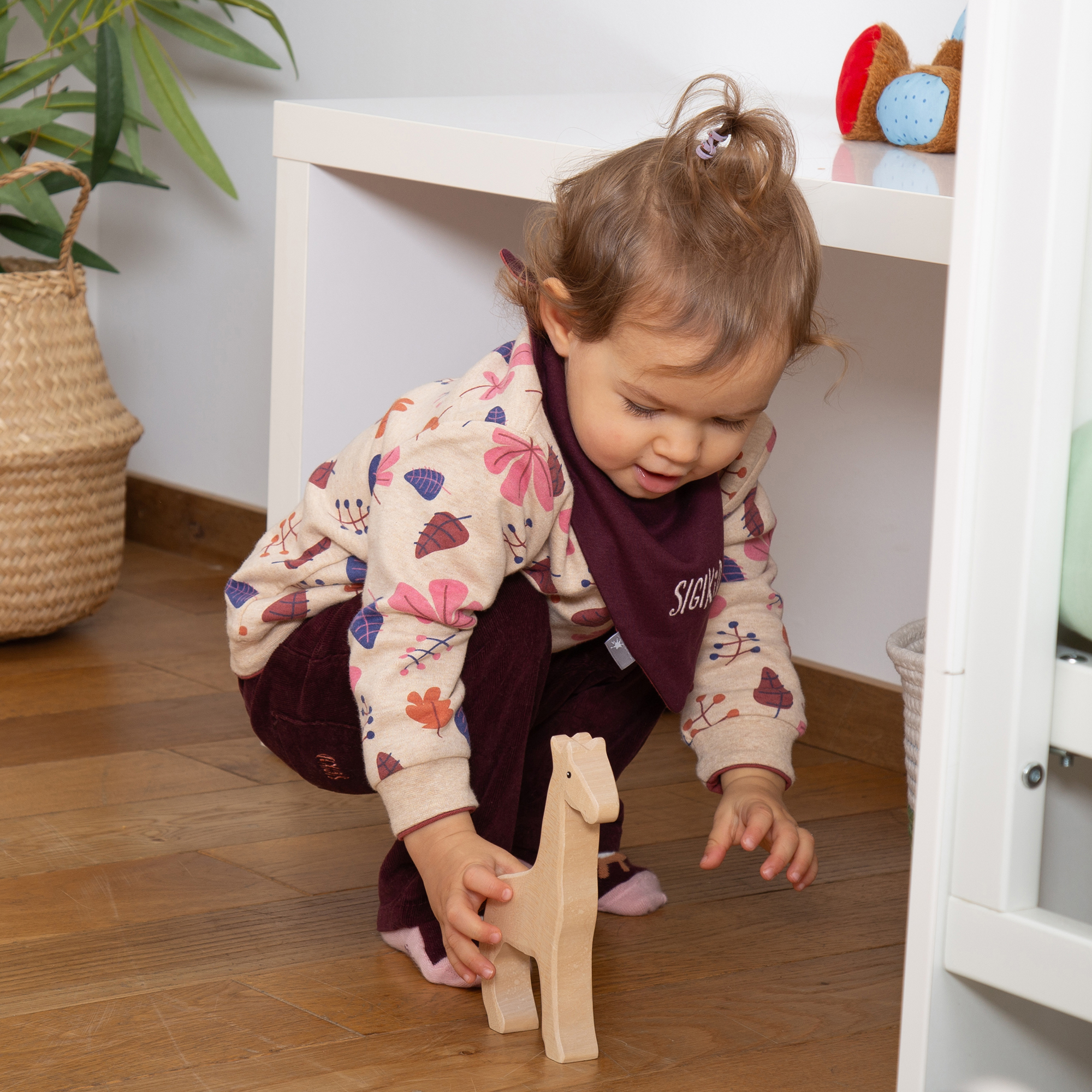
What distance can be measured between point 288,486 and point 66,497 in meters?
0.46

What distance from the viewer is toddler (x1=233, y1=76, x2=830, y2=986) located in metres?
0.82

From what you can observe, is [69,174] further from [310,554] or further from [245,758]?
[310,554]

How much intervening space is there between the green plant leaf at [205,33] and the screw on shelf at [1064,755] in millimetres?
1359

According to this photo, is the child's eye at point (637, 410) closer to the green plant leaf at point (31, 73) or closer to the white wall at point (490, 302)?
the white wall at point (490, 302)

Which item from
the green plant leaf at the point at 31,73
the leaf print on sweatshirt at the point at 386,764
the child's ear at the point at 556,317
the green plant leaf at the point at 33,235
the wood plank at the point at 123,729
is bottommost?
the wood plank at the point at 123,729

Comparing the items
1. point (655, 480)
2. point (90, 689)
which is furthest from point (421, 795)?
point (90, 689)

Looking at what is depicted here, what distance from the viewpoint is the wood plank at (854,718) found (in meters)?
1.35

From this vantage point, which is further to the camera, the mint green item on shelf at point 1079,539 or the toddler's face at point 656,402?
the toddler's face at point 656,402

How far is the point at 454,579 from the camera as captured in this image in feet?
2.76

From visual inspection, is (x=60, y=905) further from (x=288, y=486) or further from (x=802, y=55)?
(x=802, y=55)

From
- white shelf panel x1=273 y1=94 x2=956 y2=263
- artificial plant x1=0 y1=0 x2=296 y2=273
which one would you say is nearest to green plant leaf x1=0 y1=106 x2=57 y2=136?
artificial plant x1=0 y1=0 x2=296 y2=273

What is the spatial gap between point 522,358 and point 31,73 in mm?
1034

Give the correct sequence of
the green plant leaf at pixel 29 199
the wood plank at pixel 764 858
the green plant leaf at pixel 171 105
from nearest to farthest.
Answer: the wood plank at pixel 764 858 → the green plant leaf at pixel 29 199 → the green plant leaf at pixel 171 105

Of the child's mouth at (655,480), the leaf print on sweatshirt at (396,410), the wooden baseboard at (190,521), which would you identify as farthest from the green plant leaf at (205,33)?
the child's mouth at (655,480)
